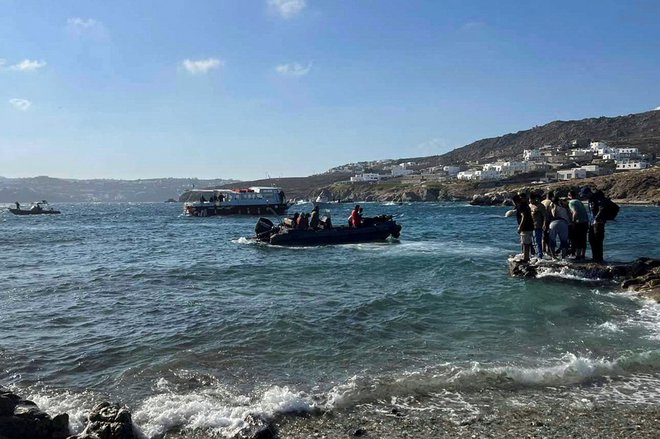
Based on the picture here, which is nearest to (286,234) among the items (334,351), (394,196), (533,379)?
(334,351)

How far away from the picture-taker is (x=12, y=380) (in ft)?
32.2

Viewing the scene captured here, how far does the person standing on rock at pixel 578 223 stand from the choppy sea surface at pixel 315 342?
7.44ft

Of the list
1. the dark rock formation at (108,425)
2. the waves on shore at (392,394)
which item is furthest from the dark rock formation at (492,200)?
the dark rock formation at (108,425)

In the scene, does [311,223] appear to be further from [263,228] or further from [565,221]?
[565,221]

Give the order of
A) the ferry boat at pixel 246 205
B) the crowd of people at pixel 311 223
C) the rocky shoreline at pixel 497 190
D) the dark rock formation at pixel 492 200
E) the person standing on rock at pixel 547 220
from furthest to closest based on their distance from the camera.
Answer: the dark rock formation at pixel 492 200 < the rocky shoreline at pixel 497 190 < the ferry boat at pixel 246 205 < the crowd of people at pixel 311 223 < the person standing on rock at pixel 547 220

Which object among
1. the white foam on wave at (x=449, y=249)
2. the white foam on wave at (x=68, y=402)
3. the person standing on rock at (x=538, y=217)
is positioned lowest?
the white foam on wave at (x=449, y=249)

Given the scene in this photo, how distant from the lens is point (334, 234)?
33.3m

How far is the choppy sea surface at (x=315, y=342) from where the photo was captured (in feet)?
28.3

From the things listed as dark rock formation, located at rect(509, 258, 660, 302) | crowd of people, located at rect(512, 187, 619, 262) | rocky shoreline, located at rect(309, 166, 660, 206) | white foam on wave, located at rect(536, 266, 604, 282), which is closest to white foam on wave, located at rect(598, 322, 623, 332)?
dark rock formation, located at rect(509, 258, 660, 302)

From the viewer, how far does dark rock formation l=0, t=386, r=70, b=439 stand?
7.00 metres

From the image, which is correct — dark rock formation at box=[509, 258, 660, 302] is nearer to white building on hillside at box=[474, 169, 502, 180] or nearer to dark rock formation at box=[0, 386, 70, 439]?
dark rock formation at box=[0, 386, 70, 439]

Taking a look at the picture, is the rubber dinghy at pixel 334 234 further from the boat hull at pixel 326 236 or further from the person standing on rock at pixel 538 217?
the person standing on rock at pixel 538 217

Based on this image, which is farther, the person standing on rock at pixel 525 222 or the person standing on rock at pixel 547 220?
the person standing on rock at pixel 547 220

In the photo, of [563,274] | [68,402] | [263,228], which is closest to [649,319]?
[563,274]
